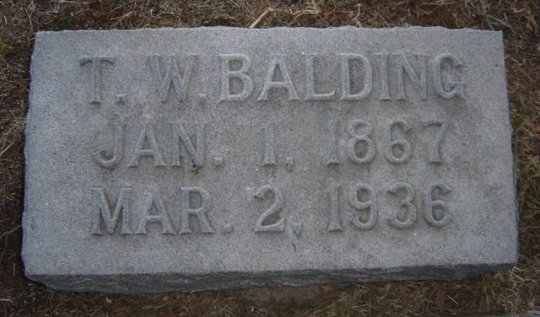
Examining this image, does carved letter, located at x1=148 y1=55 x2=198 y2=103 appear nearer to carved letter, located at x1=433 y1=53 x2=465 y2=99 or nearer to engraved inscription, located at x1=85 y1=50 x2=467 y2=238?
engraved inscription, located at x1=85 y1=50 x2=467 y2=238

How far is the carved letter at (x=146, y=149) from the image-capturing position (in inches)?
A: 97.5

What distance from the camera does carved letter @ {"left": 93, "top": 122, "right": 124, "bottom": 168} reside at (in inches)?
97.4

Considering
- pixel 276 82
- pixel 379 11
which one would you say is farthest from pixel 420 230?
pixel 379 11

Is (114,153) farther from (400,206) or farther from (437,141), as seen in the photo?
(437,141)

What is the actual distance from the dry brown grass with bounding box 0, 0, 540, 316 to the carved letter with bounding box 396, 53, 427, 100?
1.59 ft

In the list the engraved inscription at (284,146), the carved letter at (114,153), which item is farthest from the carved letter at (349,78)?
the carved letter at (114,153)

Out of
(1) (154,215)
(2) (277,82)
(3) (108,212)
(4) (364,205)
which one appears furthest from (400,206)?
(3) (108,212)

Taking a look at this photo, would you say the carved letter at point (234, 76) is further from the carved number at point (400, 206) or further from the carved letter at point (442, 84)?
the carved letter at point (442, 84)

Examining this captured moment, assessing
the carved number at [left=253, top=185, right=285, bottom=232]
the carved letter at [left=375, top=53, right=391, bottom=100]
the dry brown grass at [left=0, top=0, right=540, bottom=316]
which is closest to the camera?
the carved number at [left=253, top=185, right=285, bottom=232]

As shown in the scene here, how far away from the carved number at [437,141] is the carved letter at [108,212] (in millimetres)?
1332

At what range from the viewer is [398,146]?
251 cm

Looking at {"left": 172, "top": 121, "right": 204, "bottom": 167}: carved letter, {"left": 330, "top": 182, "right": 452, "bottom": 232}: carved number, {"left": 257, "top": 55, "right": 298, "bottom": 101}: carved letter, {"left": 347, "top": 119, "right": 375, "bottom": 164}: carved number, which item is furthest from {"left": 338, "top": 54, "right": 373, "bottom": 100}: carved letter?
{"left": 172, "top": 121, "right": 204, "bottom": 167}: carved letter

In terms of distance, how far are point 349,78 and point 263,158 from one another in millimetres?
529

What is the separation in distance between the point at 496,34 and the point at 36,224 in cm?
225
